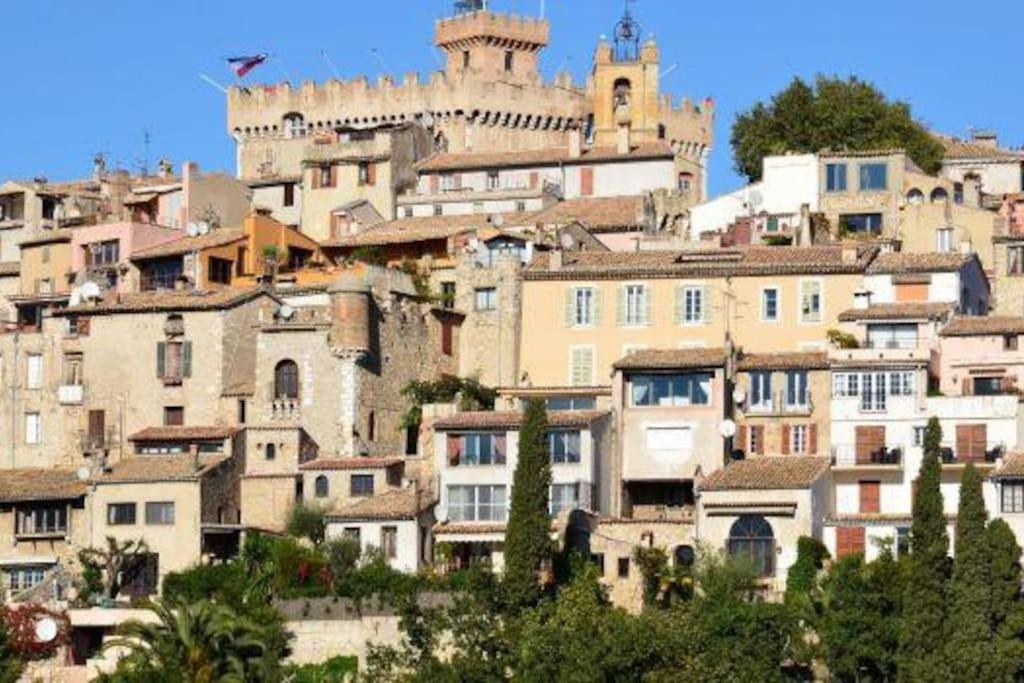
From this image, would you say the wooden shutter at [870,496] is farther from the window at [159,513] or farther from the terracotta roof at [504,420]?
the window at [159,513]

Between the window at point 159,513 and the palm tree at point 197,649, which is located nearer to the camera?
the palm tree at point 197,649

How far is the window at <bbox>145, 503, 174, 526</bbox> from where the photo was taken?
8525 centimetres

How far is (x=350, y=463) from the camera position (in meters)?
86.6

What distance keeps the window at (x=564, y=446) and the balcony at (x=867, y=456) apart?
6.52m

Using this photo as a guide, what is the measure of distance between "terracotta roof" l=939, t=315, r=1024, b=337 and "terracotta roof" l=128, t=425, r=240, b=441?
19.3 meters

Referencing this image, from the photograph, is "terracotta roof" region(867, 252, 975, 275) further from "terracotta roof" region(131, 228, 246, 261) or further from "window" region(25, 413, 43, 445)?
"window" region(25, 413, 43, 445)

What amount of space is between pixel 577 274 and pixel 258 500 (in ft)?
36.5

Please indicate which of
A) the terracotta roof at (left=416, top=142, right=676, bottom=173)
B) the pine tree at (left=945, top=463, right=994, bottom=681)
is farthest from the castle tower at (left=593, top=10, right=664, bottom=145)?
the pine tree at (left=945, top=463, right=994, bottom=681)

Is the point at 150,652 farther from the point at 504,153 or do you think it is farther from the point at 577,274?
the point at 504,153

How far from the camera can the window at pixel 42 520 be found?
87.8 meters

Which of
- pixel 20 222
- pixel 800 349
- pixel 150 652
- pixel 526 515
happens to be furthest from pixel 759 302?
pixel 20 222

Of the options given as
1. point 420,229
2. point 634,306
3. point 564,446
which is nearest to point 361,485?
point 564,446

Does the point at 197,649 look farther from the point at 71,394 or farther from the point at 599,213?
the point at 599,213

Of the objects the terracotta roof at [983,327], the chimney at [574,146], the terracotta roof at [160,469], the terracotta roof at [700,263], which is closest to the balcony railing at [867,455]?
the terracotta roof at [983,327]
